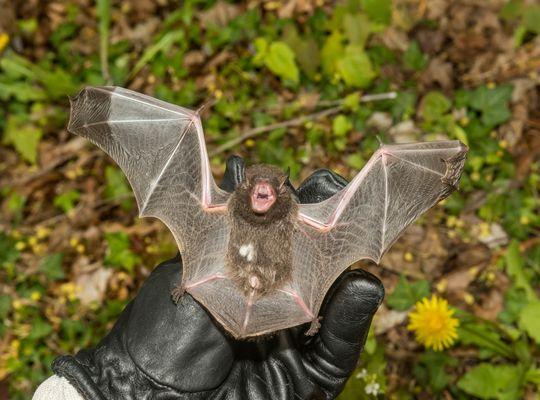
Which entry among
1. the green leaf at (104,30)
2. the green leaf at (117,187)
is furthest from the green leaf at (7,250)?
the green leaf at (104,30)

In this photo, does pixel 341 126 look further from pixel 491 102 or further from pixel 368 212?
pixel 368 212

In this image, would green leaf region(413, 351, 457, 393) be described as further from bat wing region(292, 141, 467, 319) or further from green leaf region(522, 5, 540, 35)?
green leaf region(522, 5, 540, 35)

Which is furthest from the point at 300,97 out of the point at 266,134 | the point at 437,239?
the point at 437,239

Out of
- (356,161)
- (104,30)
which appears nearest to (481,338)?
(356,161)

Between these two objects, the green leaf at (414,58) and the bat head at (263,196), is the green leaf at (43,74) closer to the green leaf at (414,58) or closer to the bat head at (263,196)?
the green leaf at (414,58)

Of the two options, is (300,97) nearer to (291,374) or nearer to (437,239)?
(437,239)

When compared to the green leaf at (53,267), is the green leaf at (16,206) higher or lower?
higher

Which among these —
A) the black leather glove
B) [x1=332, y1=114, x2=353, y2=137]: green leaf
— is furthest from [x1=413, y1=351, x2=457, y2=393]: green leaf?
[x1=332, y1=114, x2=353, y2=137]: green leaf
